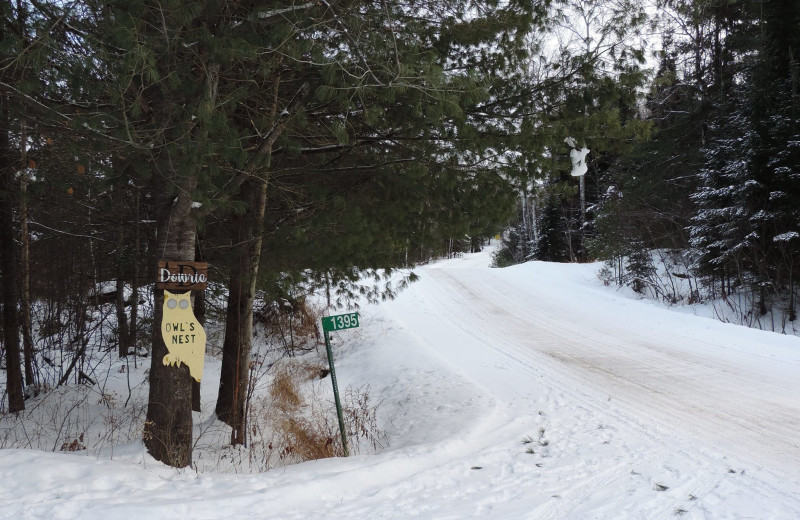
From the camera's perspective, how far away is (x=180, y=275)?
4762 millimetres

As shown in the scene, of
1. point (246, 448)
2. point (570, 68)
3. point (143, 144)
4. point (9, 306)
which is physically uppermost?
point (570, 68)

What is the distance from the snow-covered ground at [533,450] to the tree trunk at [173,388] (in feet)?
0.99

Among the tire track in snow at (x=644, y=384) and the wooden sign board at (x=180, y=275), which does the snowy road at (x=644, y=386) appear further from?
the wooden sign board at (x=180, y=275)

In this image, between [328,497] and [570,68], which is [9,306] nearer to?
[328,497]

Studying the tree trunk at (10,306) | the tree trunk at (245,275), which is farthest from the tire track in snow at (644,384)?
the tree trunk at (10,306)

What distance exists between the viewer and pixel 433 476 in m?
4.69

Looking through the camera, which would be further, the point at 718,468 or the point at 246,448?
the point at 246,448

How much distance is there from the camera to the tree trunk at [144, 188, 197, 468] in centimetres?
479

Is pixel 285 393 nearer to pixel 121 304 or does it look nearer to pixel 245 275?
pixel 245 275

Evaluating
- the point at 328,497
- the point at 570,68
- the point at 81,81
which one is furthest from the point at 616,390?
the point at 81,81

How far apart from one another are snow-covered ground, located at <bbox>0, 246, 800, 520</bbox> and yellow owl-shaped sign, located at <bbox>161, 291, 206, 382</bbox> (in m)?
0.92

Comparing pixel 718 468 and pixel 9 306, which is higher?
pixel 9 306

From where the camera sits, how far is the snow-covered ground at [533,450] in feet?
12.5

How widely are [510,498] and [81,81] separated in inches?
197
